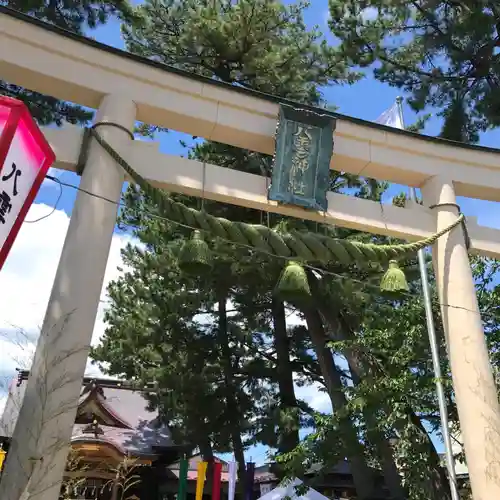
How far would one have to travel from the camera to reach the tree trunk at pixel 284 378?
36.3ft

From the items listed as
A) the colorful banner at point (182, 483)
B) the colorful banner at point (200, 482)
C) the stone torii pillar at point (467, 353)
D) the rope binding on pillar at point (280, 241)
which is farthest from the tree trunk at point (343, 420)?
the rope binding on pillar at point (280, 241)

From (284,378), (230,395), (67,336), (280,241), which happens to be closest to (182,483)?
(230,395)

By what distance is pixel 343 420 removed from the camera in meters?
7.96

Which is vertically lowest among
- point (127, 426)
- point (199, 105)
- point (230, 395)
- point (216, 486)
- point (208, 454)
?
point (216, 486)

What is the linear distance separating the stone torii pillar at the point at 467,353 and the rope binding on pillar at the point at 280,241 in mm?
755

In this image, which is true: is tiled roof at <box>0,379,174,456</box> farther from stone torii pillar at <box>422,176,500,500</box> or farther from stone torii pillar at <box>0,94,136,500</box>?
stone torii pillar at <box>422,176,500,500</box>

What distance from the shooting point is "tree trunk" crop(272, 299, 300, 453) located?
11.1m

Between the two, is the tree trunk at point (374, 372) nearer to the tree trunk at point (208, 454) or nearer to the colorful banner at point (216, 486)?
the colorful banner at point (216, 486)

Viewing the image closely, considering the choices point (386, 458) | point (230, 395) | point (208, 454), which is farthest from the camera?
point (208, 454)

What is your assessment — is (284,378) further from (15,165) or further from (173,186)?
(15,165)

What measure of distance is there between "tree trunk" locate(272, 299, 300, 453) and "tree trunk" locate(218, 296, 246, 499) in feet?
3.86

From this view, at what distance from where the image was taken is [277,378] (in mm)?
12891

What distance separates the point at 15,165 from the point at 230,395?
10246mm

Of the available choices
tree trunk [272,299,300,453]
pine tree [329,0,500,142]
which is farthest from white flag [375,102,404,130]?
tree trunk [272,299,300,453]
